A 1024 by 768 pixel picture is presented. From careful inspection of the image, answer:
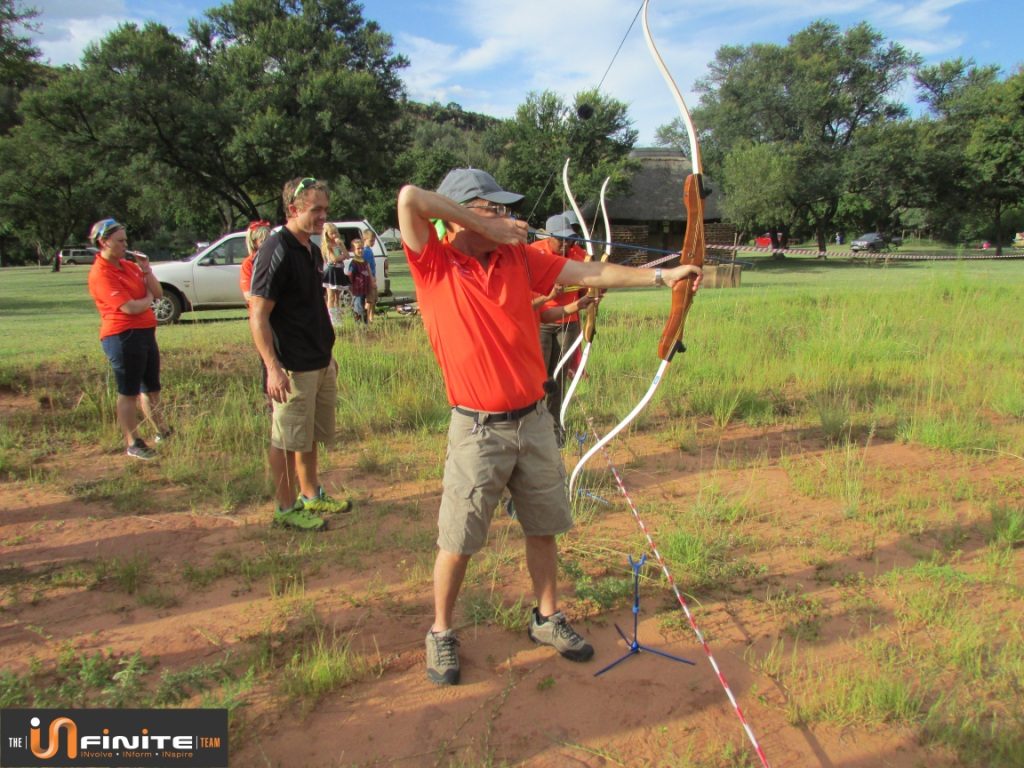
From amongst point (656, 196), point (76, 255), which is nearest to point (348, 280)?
point (656, 196)

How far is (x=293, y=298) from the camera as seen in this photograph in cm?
363

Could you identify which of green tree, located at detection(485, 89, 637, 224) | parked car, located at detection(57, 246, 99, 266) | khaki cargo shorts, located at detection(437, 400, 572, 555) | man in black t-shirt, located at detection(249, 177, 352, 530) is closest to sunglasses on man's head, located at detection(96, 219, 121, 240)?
man in black t-shirt, located at detection(249, 177, 352, 530)

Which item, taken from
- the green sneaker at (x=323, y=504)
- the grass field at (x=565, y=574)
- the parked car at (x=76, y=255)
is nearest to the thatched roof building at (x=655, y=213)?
the grass field at (x=565, y=574)

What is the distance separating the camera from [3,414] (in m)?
5.64

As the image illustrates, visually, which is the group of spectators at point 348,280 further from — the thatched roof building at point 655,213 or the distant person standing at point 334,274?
the thatched roof building at point 655,213

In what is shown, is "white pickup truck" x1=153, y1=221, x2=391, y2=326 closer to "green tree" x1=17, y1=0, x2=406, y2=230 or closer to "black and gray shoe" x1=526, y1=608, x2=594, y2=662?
"black and gray shoe" x1=526, y1=608, x2=594, y2=662

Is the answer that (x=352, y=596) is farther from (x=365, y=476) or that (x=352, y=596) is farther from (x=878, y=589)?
(x=878, y=589)

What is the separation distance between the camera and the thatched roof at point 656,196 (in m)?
34.9

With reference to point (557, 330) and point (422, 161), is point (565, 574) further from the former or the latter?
point (422, 161)

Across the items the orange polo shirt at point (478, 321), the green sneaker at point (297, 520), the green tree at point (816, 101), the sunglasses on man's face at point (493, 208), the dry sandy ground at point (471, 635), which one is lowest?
the dry sandy ground at point (471, 635)

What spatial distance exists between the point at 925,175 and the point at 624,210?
18.9 meters

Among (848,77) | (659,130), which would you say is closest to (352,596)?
(848,77)

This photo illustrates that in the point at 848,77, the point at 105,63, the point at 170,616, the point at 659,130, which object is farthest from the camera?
the point at 659,130

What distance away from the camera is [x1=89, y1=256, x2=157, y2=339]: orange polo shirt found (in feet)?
15.7
